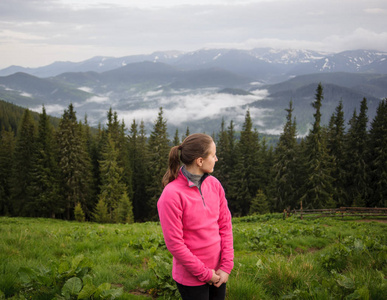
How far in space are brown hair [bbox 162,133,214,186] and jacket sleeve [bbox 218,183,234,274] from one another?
59cm

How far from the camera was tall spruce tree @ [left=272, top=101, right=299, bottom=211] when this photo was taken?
3750 centimetres

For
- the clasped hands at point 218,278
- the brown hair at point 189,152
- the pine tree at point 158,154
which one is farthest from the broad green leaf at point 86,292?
the pine tree at point 158,154

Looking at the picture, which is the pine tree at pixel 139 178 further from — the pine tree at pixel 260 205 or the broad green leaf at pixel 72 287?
the broad green leaf at pixel 72 287

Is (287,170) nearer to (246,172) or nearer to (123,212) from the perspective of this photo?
(246,172)

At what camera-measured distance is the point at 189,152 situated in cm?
306

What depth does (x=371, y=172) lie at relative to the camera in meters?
36.5

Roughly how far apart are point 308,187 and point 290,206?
407cm

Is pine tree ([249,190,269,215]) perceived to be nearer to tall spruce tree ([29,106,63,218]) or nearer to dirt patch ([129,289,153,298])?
tall spruce tree ([29,106,63,218])

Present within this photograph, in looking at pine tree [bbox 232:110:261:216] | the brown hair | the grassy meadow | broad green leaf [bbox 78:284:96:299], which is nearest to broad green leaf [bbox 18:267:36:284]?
the grassy meadow

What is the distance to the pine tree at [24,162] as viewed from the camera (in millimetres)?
38656

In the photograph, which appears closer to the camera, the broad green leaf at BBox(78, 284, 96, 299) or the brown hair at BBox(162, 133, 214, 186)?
the brown hair at BBox(162, 133, 214, 186)

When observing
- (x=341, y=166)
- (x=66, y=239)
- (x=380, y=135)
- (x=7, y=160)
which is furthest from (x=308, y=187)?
(x=7, y=160)

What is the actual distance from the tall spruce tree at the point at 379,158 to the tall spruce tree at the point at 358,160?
69 centimetres

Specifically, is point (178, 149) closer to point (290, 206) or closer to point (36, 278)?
point (36, 278)
